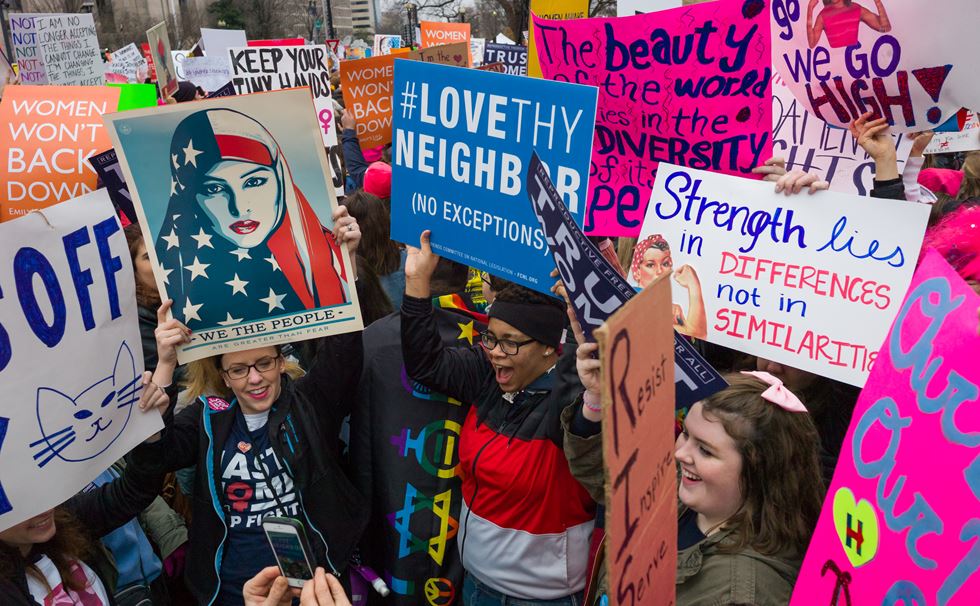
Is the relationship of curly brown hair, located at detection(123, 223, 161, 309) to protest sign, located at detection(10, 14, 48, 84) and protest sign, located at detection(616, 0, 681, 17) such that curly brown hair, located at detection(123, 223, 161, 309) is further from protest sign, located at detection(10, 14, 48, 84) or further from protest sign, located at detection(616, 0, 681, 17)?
protest sign, located at detection(10, 14, 48, 84)

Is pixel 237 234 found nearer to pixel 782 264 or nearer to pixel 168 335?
pixel 168 335

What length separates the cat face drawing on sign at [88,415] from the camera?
226cm

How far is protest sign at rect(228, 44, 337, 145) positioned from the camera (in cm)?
759

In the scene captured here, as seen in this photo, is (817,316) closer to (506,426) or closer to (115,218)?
(506,426)

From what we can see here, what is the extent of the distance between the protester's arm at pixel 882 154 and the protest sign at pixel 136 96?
5.17 m

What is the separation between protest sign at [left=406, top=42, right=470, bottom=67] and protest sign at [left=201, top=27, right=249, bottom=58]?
18.3 feet

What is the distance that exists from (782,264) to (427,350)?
1324 millimetres

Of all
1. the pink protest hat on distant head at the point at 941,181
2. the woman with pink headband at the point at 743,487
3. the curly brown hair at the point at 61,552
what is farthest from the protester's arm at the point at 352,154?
the woman with pink headband at the point at 743,487

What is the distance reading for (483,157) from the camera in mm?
2957

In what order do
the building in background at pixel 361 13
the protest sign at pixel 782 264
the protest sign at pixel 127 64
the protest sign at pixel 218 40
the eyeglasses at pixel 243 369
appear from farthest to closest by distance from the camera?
1. the building in background at pixel 361 13
2. the protest sign at pixel 127 64
3. the protest sign at pixel 218 40
4. the eyeglasses at pixel 243 369
5. the protest sign at pixel 782 264

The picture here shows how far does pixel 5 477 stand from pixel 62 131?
354 centimetres

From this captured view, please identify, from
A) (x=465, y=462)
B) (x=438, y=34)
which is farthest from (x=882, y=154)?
(x=438, y=34)

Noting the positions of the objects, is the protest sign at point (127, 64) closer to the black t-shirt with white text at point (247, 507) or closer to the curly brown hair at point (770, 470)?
the black t-shirt with white text at point (247, 507)

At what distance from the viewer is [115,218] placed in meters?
2.51
